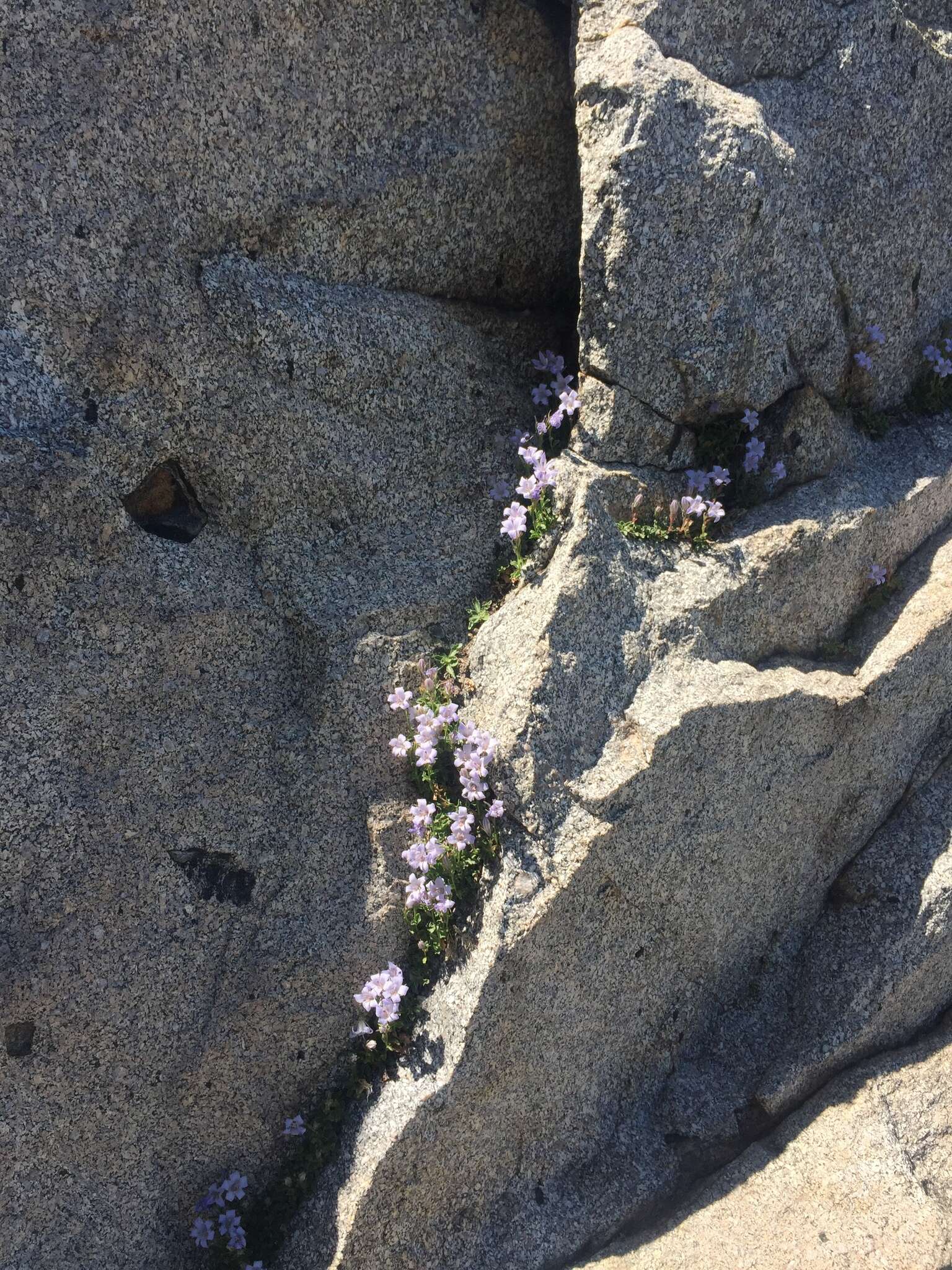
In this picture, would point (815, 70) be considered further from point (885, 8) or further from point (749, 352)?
point (749, 352)

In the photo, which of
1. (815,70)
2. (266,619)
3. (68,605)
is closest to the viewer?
(68,605)

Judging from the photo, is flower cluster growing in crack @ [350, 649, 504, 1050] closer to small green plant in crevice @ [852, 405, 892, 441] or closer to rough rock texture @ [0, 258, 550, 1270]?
rough rock texture @ [0, 258, 550, 1270]

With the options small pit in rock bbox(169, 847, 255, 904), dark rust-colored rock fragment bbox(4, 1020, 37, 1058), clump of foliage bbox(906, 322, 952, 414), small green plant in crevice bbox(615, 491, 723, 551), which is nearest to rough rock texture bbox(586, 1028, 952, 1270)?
small pit in rock bbox(169, 847, 255, 904)

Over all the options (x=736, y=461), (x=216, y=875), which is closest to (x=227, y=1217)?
(x=216, y=875)

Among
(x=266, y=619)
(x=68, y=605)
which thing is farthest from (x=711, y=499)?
(x=68, y=605)

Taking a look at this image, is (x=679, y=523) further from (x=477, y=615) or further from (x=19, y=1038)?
(x=19, y=1038)

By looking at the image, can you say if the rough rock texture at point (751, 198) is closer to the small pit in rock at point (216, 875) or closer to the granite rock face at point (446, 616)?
the granite rock face at point (446, 616)
